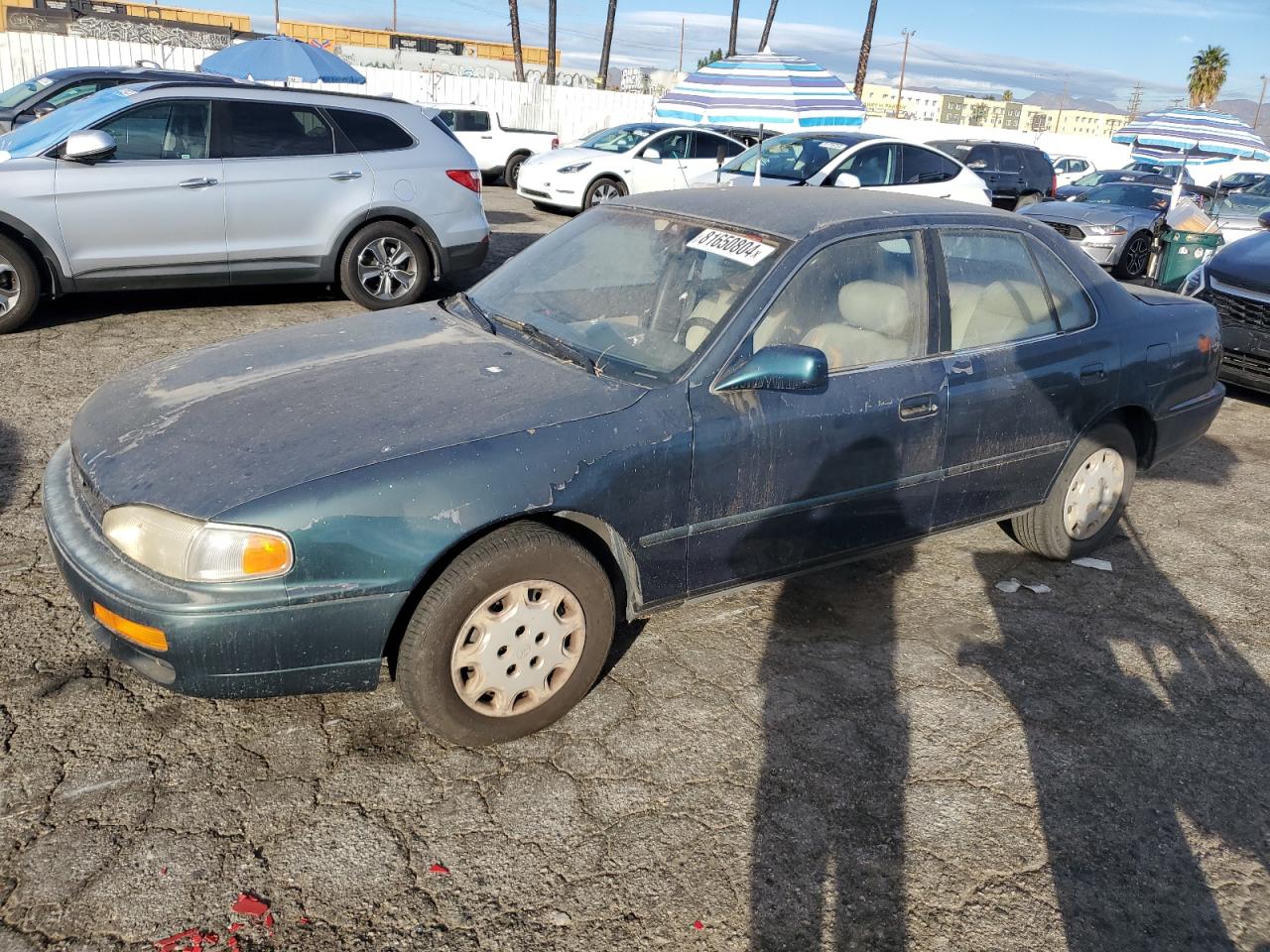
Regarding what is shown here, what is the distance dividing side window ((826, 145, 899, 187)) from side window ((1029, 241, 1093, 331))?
7458 mm

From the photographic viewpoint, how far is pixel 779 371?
3158mm

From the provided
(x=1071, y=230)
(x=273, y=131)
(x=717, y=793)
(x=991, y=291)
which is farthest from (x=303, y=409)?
(x=1071, y=230)

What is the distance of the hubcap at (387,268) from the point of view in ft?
26.1

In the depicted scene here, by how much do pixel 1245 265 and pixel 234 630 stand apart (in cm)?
782

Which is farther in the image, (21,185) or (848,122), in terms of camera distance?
(848,122)

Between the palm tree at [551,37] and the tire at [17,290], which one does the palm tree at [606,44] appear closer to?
the palm tree at [551,37]

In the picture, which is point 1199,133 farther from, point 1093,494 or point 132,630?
point 132,630

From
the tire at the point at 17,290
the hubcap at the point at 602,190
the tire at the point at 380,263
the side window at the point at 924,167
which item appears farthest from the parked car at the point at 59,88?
the side window at the point at 924,167

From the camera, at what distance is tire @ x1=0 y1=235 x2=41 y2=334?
676 centimetres

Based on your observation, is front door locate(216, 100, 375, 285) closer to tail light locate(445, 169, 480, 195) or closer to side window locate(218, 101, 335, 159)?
side window locate(218, 101, 335, 159)

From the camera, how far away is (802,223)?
3.58 m

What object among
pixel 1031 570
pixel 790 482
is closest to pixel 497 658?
pixel 790 482

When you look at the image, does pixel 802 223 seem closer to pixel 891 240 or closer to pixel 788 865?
pixel 891 240

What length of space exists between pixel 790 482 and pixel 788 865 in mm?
1243
